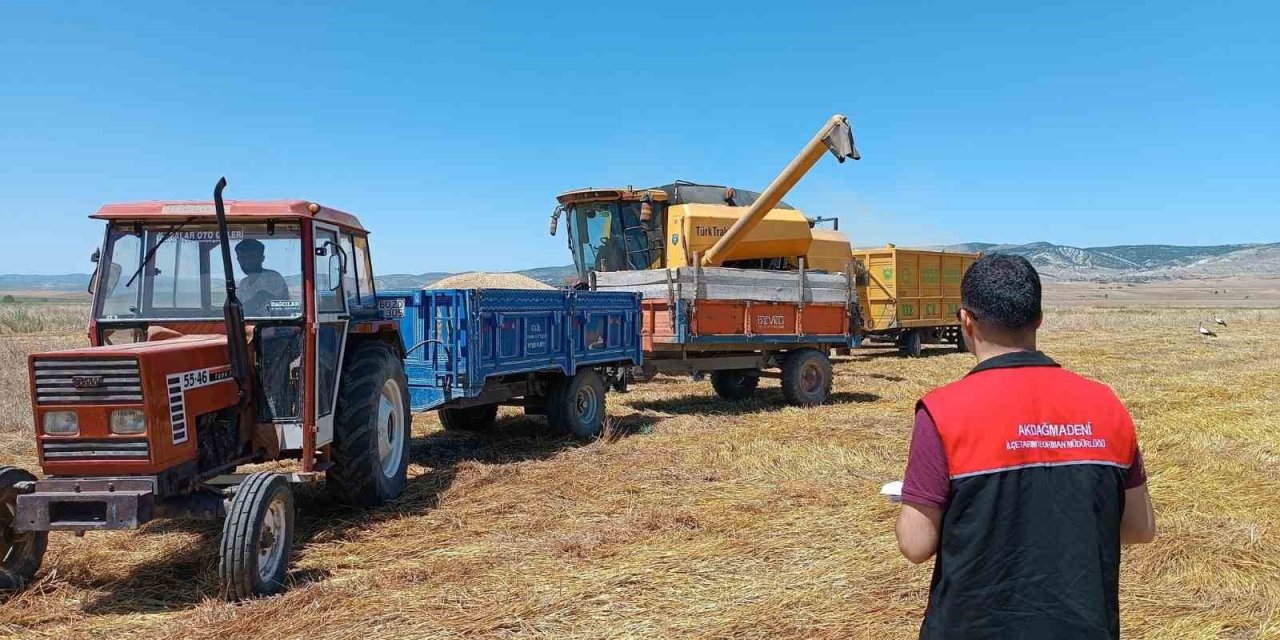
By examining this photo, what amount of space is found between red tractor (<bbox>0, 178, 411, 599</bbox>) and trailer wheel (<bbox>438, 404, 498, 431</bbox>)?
9.08 ft

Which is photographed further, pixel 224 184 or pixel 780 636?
pixel 224 184

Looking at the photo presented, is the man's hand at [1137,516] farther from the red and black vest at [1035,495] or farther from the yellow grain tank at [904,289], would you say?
the yellow grain tank at [904,289]

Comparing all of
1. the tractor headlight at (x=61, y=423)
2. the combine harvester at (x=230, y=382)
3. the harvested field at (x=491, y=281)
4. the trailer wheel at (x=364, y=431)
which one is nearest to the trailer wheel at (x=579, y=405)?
the combine harvester at (x=230, y=382)

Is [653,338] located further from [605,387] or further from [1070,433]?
[1070,433]

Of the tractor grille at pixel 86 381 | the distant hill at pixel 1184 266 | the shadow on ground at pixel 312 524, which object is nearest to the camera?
the tractor grille at pixel 86 381

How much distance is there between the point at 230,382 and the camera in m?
4.87

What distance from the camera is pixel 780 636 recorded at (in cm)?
378

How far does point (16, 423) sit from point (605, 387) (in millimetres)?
6450

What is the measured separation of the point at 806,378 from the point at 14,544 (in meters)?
9.48

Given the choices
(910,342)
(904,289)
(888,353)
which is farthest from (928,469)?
(888,353)

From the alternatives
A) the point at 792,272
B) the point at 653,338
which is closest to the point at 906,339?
the point at 792,272

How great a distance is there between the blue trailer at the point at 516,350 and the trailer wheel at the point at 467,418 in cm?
1

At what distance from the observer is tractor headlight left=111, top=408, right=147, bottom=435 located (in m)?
4.13

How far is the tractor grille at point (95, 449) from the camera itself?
4133 millimetres
